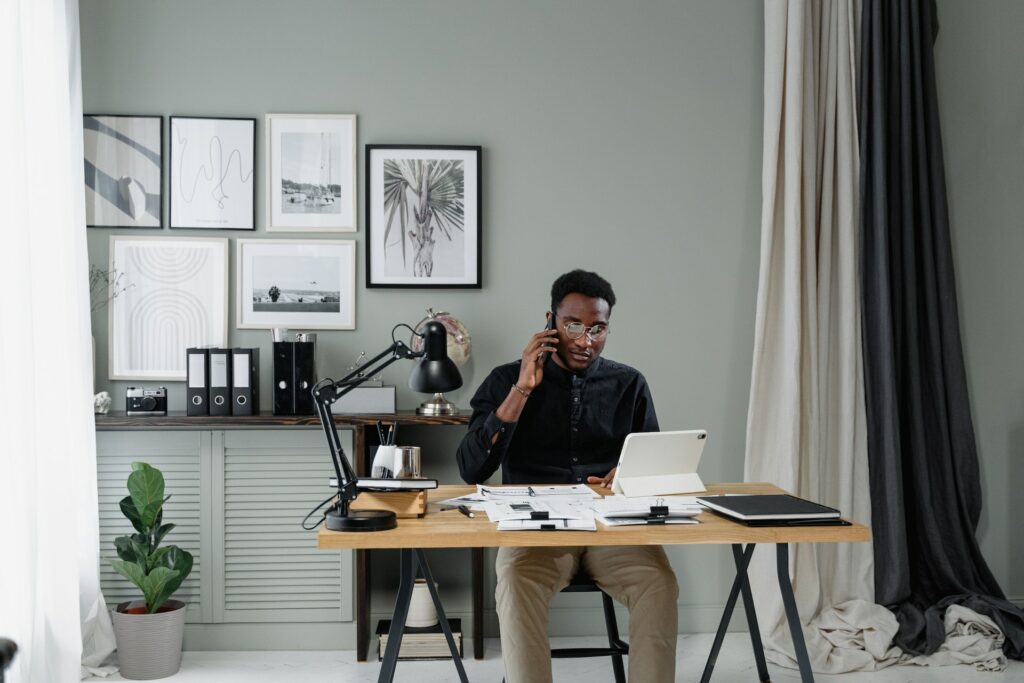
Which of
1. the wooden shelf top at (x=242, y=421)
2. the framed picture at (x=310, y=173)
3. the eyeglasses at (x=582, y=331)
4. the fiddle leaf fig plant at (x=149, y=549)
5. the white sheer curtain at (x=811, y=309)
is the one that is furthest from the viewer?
the framed picture at (x=310, y=173)

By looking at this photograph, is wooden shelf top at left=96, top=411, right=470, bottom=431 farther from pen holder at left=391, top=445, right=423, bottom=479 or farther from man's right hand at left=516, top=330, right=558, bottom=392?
pen holder at left=391, top=445, right=423, bottom=479

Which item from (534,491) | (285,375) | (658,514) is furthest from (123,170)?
(658,514)

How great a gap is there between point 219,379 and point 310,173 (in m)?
0.88

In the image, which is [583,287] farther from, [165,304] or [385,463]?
[165,304]

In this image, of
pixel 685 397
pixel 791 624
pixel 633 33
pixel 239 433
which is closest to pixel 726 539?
pixel 791 624

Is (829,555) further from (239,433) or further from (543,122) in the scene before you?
(239,433)

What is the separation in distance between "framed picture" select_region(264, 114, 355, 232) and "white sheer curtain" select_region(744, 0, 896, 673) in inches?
64.6

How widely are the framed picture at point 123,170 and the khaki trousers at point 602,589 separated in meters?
2.10

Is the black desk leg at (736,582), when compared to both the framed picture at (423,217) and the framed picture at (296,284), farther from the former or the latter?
the framed picture at (296,284)

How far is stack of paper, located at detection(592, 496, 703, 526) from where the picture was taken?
77.2 inches

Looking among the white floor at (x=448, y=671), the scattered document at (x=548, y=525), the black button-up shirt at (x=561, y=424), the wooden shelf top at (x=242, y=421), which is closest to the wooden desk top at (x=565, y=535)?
the scattered document at (x=548, y=525)

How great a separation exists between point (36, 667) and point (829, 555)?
2.73 meters

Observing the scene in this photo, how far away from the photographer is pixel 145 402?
3.21 metres

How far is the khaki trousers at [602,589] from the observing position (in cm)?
208
